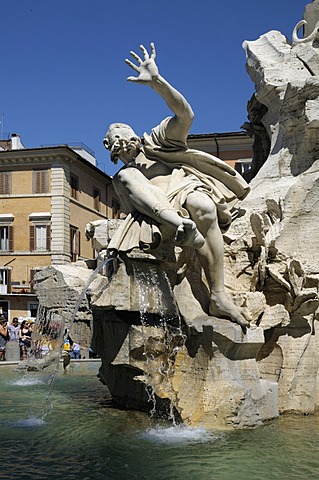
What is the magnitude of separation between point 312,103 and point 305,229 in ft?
4.47

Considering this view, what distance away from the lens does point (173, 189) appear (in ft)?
19.7

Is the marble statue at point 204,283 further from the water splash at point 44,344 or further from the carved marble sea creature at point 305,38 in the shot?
the water splash at point 44,344

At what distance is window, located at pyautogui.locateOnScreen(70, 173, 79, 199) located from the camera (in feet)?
118

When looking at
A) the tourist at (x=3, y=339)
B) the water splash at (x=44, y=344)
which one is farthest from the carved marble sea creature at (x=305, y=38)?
the tourist at (x=3, y=339)

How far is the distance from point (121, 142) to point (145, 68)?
73cm

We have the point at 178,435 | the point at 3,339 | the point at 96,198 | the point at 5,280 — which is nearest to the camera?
the point at 178,435

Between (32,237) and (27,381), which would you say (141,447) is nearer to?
(27,381)

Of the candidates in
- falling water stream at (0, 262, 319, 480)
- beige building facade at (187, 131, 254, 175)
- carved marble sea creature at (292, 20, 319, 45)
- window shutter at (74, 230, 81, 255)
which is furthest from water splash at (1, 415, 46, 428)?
window shutter at (74, 230, 81, 255)

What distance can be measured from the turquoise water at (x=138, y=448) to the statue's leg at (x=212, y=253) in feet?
3.49

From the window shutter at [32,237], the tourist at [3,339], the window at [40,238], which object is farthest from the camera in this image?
the window shutter at [32,237]

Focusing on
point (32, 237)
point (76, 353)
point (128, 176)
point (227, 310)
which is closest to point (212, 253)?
point (227, 310)

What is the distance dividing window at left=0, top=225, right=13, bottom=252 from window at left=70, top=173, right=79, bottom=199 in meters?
3.83

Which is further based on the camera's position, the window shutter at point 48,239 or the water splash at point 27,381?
the window shutter at point 48,239

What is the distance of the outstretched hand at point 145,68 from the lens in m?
5.75
